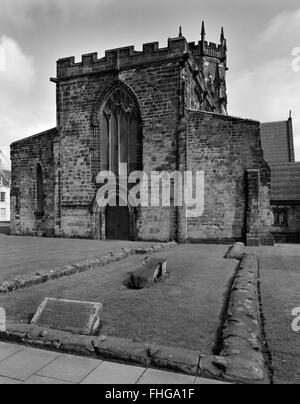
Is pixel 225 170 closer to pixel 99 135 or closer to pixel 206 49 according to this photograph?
pixel 99 135

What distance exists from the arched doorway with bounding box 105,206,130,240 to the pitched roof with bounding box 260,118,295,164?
896 inches

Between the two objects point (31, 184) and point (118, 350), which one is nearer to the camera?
point (118, 350)

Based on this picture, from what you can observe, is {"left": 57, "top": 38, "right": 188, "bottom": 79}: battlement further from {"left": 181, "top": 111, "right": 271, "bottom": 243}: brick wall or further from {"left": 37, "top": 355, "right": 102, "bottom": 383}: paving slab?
{"left": 37, "top": 355, "right": 102, "bottom": 383}: paving slab

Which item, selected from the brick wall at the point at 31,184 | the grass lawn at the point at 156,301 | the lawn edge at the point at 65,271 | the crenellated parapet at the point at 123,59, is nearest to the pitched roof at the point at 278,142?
the crenellated parapet at the point at 123,59

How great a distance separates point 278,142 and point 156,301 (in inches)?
1358

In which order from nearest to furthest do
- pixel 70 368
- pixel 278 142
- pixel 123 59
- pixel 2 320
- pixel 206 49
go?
pixel 70 368 → pixel 2 320 → pixel 123 59 → pixel 278 142 → pixel 206 49

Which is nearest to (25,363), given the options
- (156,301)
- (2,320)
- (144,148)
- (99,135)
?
(2,320)

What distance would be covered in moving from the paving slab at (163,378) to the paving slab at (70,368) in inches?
27.7

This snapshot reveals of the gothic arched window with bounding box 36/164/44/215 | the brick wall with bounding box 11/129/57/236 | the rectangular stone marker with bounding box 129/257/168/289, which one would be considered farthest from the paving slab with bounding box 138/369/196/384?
the gothic arched window with bounding box 36/164/44/215

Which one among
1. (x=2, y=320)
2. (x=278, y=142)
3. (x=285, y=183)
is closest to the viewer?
(x=2, y=320)

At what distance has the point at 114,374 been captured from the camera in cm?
391

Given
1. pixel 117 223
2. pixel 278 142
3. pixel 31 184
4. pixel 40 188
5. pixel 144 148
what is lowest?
pixel 117 223

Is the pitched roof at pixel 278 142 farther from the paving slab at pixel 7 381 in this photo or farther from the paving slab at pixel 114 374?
the paving slab at pixel 7 381

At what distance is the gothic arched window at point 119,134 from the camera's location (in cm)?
1983
